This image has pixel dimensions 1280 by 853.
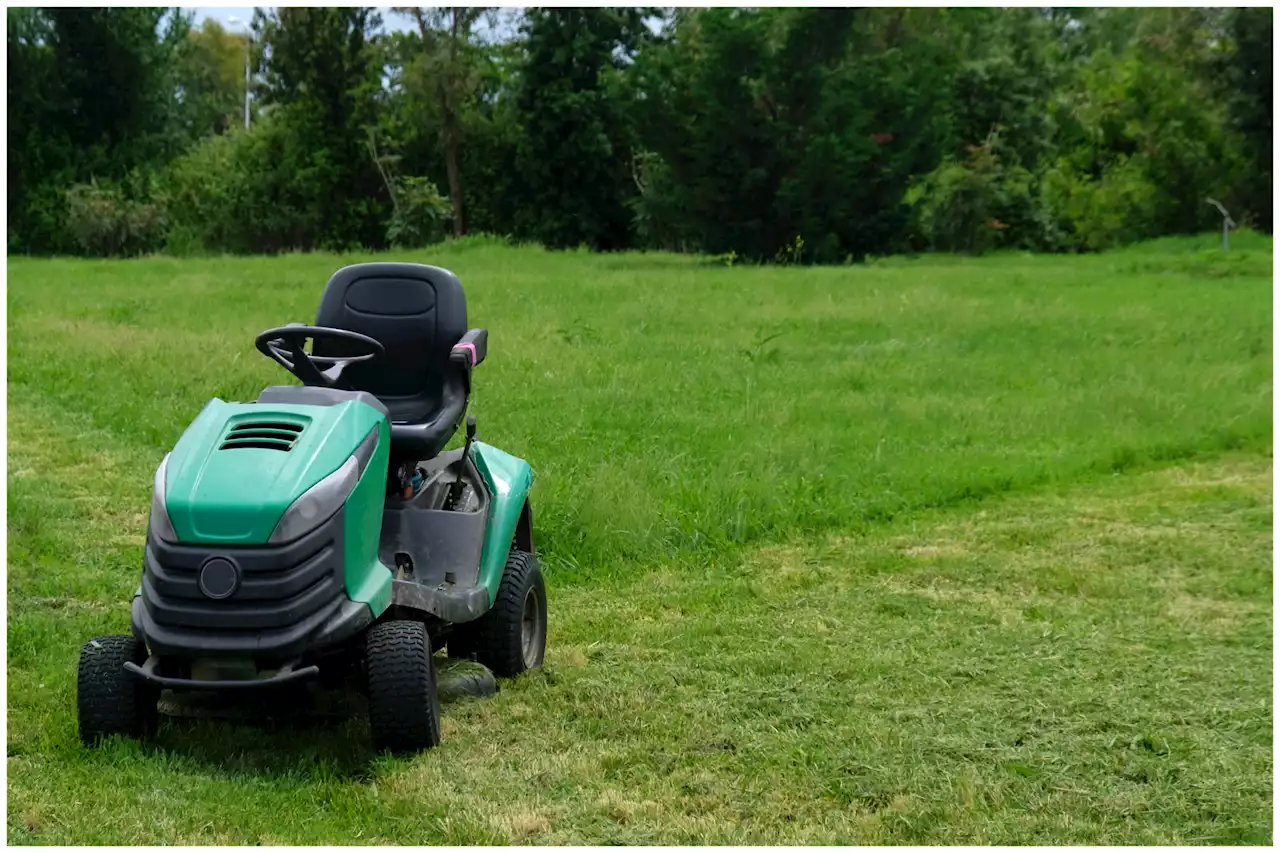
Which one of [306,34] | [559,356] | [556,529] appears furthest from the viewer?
[306,34]

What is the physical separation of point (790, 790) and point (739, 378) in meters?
7.45

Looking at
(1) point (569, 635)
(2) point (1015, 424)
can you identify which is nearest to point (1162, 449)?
(2) point (1015, 424)

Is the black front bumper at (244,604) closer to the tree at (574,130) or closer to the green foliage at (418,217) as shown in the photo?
the green foliage at (418,217)

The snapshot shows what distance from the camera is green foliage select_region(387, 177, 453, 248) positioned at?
1426 inches

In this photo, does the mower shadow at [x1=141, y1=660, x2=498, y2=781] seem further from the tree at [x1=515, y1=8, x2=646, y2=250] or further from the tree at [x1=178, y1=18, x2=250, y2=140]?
the tree at [x1=178, y1=18, x2=250, y2=140]

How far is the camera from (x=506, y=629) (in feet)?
15.4

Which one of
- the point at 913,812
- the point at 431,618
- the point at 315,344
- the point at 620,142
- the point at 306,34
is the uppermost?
the point at 306,34

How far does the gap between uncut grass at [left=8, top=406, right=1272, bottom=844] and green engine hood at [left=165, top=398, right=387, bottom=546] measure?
0.66m

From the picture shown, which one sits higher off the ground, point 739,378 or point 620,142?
point 620,142

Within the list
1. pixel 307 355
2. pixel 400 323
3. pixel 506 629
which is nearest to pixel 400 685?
pixel 506 629

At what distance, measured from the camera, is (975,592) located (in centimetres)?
613

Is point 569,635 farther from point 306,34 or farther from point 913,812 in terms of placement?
point 306,34

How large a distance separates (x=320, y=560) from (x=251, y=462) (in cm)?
31

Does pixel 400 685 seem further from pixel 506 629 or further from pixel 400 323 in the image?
pixel 400 323
